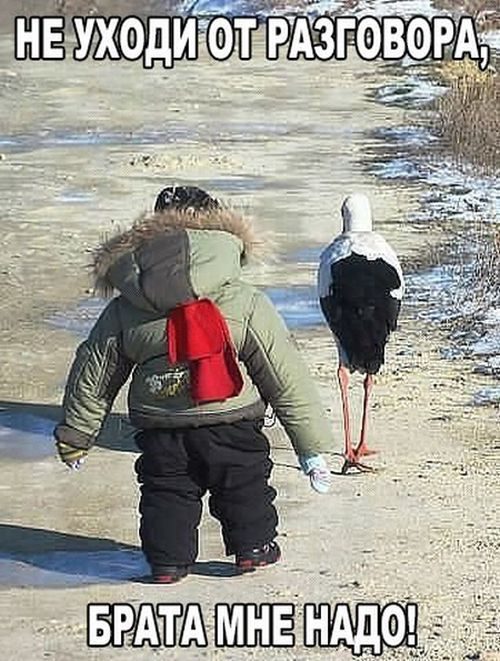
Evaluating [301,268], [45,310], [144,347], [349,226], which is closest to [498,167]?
[301,268]

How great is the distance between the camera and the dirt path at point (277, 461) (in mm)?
6062

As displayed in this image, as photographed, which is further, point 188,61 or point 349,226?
point 188,61

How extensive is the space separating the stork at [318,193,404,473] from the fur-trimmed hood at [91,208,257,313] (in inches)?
58.5

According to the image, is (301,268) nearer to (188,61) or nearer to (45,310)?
(45,310)

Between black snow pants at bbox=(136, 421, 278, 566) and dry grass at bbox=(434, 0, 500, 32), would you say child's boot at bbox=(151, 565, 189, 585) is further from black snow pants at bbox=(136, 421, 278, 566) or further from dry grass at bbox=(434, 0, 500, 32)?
dry grass at bbox=(434, 0, 500, 32)

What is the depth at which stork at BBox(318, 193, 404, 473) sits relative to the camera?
300 inches

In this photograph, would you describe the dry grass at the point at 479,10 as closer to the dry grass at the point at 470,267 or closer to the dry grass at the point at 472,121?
the dry grass at the point at 472,121

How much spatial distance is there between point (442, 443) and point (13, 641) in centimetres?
286

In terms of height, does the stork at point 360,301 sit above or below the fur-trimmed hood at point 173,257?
below

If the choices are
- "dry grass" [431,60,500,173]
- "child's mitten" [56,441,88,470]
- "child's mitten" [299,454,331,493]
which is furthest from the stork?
"dry grass" [431,60,500,173]

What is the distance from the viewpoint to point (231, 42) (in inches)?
1148

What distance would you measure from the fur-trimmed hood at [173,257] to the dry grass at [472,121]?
10.1 metres

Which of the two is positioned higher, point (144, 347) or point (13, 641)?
point (144, 347)

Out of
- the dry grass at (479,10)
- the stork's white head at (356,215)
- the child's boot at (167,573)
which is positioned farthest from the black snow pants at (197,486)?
the dry grass at (479,10)
